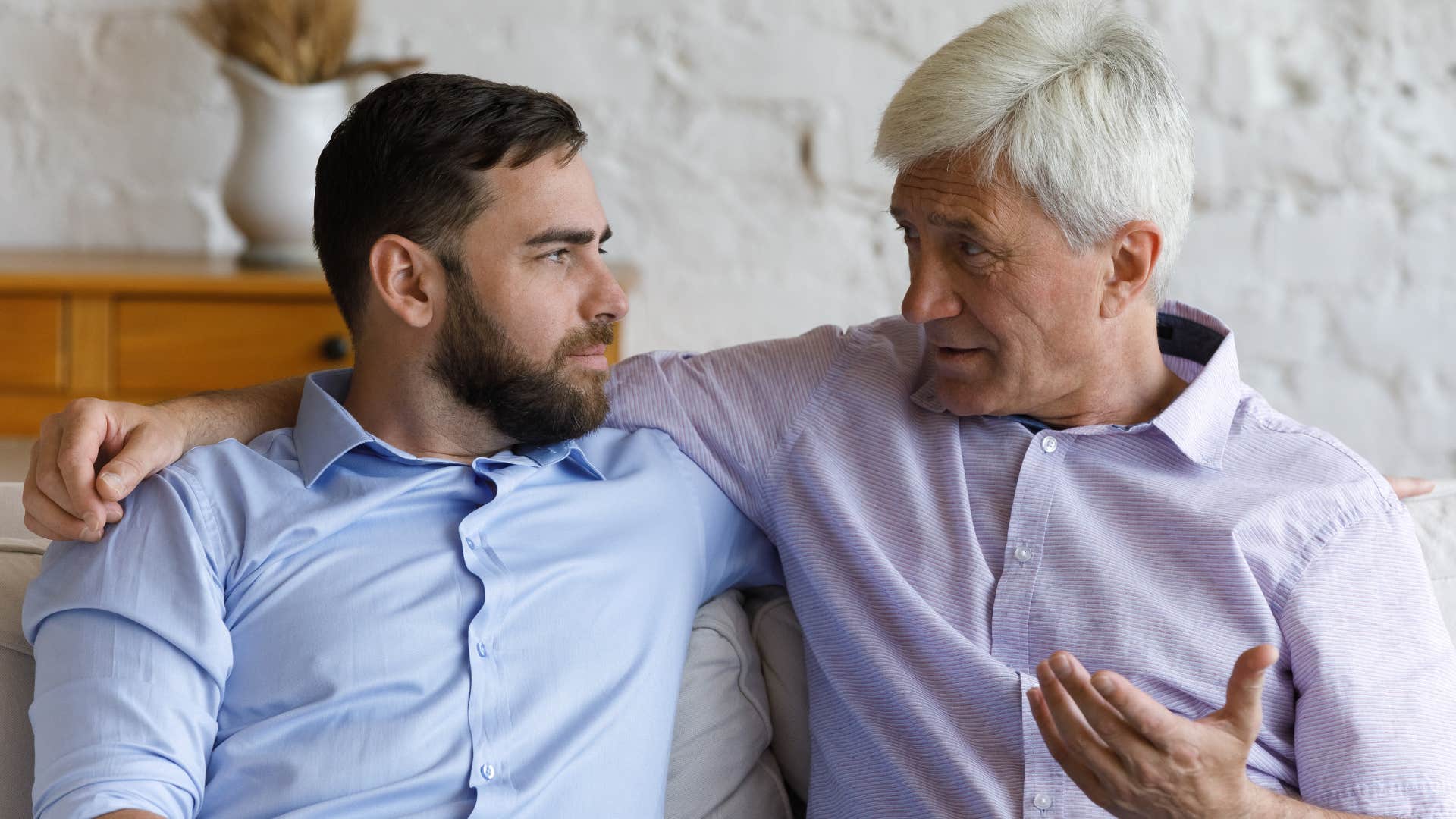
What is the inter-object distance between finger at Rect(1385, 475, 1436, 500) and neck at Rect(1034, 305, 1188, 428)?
10.2 inches

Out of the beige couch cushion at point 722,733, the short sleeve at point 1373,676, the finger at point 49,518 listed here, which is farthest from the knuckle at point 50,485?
the short sleeve at point 1373,676

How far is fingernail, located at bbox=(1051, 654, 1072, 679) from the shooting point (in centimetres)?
100

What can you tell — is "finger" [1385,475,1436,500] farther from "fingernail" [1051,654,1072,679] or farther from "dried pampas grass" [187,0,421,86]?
"dried pampas grass" [187,0,421,86]

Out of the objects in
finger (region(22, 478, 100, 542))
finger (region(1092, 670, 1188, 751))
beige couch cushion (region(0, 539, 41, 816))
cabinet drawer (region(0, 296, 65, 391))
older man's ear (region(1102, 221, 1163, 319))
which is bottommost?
cabinet drawer (region(0, 296, 65, 391))

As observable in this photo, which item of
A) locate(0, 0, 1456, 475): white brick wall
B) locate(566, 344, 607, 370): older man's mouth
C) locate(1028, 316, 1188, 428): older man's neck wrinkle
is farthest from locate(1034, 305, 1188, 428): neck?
locate(0, 0, 1456, 475): white brick wall

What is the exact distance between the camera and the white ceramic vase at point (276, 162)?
2.46 metres

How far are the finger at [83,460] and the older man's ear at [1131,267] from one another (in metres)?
0.94

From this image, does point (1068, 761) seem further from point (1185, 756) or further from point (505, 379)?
point (505, 379)

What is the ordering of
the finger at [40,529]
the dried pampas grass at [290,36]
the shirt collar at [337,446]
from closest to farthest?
the finger at [40,529] < the shirt collar at [337,446] < the dried pampas grass at [290,36]

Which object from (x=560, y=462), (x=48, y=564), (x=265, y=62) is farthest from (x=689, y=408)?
(x=265, y=62)

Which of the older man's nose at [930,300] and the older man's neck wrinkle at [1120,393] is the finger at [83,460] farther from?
the older man's neck wrinkle at [1120,393]

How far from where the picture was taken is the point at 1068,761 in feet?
3.50

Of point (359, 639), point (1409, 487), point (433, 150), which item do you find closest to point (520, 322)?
point (433, 150)

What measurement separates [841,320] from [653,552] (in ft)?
4.78
